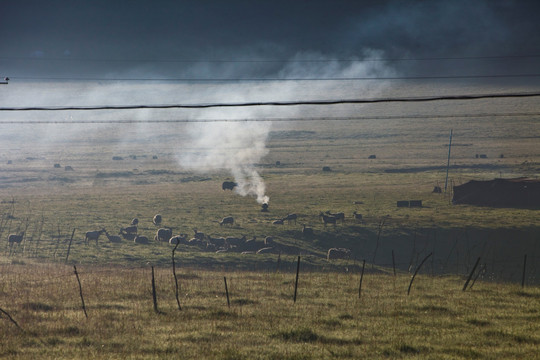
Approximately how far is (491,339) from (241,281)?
1443 centimetres

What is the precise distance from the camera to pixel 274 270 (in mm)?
39062

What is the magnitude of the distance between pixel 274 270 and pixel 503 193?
37.5 meters

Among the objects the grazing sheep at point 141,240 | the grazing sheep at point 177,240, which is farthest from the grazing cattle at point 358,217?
the grazing sheep at point 141,240

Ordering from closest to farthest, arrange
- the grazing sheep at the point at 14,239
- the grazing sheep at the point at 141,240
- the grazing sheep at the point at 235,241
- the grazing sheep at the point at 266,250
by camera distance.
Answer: the grazing sheep at the point at 266,250 < the grazing sheep at the point at 14,239 < the grazing sheep at the point at 235,241 < the grazing sheep at the point at 141,240

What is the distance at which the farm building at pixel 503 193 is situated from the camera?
65.6 m

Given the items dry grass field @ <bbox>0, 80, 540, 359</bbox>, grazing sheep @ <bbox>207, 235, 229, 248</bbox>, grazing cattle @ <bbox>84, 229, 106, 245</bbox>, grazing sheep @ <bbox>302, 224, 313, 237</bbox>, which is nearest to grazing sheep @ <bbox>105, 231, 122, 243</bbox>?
grazing cattle @ <bbox>84, 229, 106, 245</bbox>

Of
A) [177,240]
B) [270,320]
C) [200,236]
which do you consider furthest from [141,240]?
[270,320]

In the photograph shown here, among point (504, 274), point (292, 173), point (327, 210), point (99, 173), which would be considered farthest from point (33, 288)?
point (99, 173)

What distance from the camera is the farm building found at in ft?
215

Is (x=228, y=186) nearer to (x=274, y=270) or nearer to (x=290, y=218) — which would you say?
(x=290, y=218)

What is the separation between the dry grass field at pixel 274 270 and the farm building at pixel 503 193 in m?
2.65

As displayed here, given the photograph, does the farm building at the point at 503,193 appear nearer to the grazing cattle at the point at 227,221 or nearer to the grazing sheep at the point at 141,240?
the grazing cattle at the point at 227,221

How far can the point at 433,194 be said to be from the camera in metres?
79.6

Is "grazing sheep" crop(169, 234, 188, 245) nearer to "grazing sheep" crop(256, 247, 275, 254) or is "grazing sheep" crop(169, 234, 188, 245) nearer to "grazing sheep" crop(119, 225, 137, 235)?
"grazing sheep" crop(119, 225, 137, 235)
